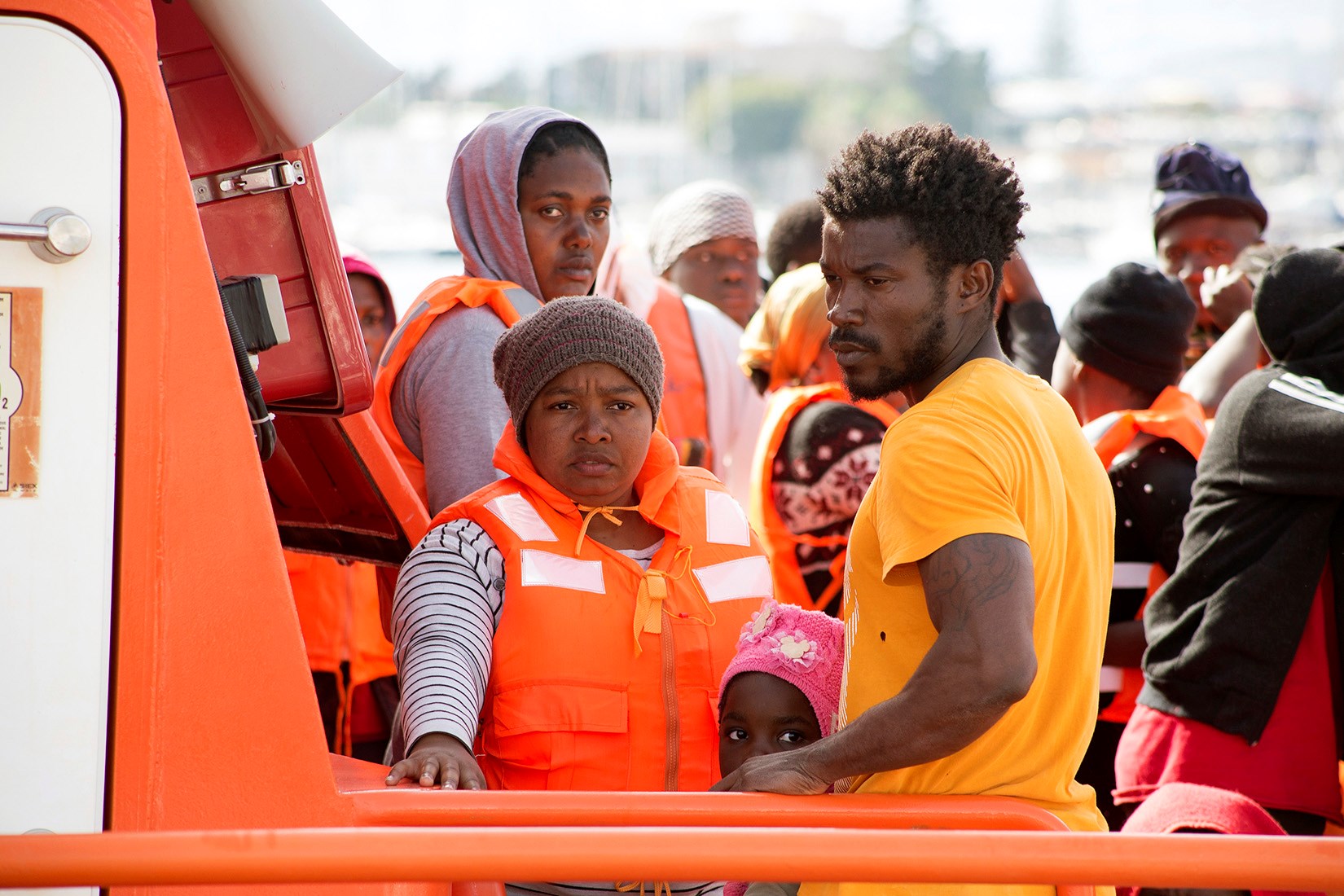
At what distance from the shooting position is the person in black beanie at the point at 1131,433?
12.2 feet

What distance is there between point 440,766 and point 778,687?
2.07 feet

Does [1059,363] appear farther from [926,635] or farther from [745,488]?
[926,635]

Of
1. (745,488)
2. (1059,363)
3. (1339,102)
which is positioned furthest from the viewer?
(1339,102)

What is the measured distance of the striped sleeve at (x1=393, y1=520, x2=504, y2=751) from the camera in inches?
85.4

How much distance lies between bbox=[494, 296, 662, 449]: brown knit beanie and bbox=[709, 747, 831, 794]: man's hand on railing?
90cm

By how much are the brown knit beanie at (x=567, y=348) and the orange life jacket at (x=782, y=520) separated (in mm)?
1430

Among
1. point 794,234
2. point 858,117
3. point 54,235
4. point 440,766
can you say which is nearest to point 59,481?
point 54,235

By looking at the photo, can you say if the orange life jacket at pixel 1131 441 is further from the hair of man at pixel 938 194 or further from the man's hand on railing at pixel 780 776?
the man's hand on railing at pixel 780 776

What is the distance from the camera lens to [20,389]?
164cm

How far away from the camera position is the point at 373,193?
50812 millimetres

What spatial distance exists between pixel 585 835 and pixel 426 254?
1199 inches

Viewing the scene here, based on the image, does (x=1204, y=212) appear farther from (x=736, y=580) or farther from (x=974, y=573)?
(x=974, y=573)

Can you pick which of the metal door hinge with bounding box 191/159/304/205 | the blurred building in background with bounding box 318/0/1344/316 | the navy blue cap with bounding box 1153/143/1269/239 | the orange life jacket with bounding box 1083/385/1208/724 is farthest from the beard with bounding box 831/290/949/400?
the blurred building in background with bounding box 318/0/1344/316

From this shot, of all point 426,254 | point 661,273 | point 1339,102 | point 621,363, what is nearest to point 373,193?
point 426,254
